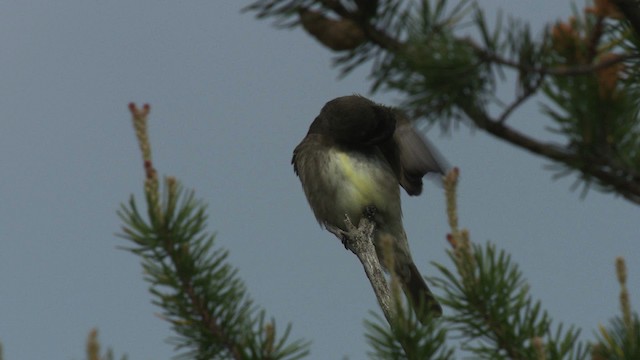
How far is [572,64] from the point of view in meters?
2.29

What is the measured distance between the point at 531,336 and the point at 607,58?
0.73 metres

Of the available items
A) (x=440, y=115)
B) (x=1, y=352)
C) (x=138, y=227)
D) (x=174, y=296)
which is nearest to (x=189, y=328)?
(x=174, y=296)

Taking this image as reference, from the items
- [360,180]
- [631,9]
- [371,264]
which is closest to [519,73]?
[631,9]

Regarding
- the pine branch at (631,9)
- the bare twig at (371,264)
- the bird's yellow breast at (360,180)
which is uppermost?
the bird's yellow breast at (360,180)

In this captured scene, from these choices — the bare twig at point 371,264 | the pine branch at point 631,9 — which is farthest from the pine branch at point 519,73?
the bare twig at point 371,264

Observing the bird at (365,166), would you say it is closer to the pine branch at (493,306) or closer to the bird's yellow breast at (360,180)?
the bird's yellow breast at (360,180)

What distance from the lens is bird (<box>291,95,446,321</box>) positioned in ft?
22.1

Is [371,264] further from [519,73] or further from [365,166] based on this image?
[519,73]

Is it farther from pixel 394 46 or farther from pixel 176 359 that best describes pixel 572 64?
pixel 176 359

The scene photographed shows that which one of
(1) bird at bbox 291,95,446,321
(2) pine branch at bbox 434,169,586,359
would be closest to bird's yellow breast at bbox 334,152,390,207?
(1) bird at bbox 291,95,446,321

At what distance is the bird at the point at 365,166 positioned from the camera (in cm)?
673

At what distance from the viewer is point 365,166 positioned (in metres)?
6.99

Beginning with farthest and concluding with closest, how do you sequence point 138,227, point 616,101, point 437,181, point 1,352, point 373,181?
1. point 373,181
2. point 437,181
3. point 138,227
4. point 616,101
5. point 1,352

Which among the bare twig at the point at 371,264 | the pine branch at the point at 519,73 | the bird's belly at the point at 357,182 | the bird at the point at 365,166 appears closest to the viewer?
the pine branch at the point at 519,73
